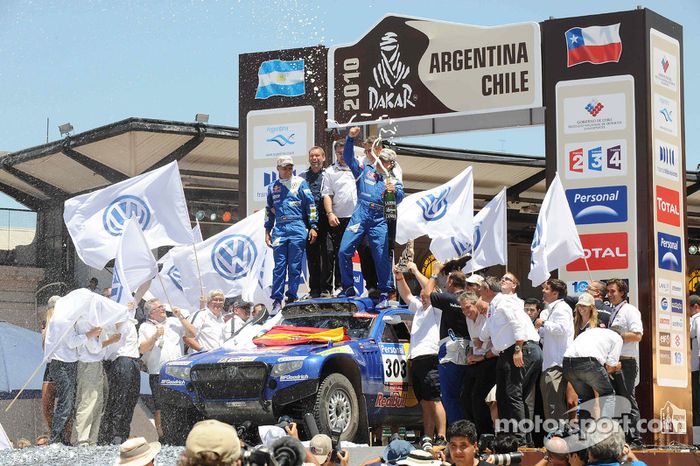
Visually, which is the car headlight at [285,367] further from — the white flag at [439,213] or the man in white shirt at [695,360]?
Result: the man in white shirt at [695,360]

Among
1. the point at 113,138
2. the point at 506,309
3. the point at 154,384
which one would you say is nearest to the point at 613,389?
the point at 506,309

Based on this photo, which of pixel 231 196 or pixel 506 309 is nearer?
pixel 506 309

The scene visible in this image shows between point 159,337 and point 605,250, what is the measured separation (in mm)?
6319

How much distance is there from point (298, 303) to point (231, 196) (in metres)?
13.1

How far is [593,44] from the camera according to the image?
57.1 ft

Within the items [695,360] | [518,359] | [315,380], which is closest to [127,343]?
[315,380]

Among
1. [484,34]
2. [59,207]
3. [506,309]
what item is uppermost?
[484,34]

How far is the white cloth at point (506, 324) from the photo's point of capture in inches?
464

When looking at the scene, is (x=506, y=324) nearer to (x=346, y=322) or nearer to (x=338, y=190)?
(x=346, y=322)

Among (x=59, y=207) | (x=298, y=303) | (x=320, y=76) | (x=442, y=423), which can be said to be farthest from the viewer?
(x=59, y=207)

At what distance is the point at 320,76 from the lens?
1966 centimetres

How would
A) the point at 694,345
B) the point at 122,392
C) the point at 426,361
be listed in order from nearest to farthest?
1. the point at 426,361
2. the point at 122,392
3. the point at 694,345

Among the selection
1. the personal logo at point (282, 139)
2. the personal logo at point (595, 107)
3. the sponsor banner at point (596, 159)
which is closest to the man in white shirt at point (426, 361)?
the sponsor banner at point (596, 159)

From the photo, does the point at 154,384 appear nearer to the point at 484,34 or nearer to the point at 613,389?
the point at 613,389
